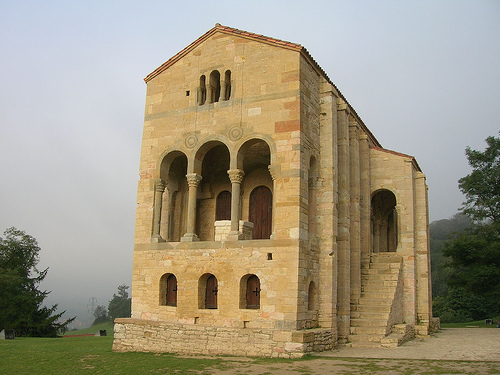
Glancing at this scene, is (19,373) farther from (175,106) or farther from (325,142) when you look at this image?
(325,142)

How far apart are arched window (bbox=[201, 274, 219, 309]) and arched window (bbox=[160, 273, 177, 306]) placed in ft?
4.22

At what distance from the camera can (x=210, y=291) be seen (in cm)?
1741

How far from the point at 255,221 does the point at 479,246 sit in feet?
45.6

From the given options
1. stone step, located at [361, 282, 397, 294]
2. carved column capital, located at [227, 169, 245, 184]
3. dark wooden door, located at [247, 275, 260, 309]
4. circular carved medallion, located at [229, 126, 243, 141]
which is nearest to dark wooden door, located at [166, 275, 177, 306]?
dark wooden door, located at [247, 275, 260, 309]

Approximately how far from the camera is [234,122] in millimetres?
17875

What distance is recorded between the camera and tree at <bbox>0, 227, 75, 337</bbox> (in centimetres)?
3225

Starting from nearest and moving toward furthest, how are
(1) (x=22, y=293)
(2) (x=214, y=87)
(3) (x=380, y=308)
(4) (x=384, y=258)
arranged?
(3) (x=380, y=308), (2) (x=214, y=87), (4) (x=384, y=258), (1) (x=22, y=293)

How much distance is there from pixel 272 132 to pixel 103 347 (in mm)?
10602

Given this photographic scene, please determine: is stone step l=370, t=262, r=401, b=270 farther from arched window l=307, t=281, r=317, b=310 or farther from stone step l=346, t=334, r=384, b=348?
arched window l=307, t=281, r=317, b=310

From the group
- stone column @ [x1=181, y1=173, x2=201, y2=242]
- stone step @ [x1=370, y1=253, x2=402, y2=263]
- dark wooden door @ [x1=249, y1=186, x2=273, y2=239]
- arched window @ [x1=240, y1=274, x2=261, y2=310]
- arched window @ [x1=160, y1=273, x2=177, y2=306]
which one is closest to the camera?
arched window @ [x1=240, y1=274, x2=261, y2=310]

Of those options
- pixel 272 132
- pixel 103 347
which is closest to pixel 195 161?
pixel 272 132

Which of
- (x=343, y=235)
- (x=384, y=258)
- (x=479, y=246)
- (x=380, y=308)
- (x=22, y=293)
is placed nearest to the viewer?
(x=343, y=235)

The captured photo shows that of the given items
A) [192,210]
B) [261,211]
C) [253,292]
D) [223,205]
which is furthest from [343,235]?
[192,210]

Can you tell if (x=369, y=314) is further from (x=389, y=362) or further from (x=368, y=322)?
(x=389, y=362)
